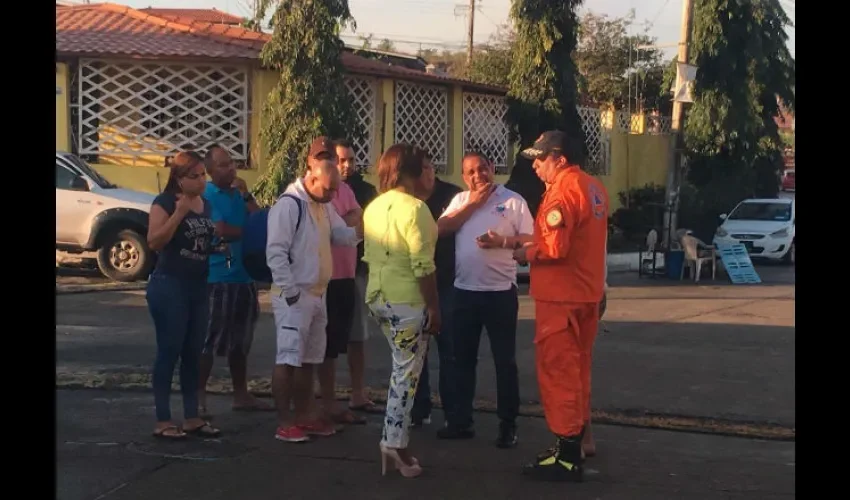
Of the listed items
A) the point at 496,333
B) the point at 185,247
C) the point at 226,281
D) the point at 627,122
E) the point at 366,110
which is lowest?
the point at 496,333

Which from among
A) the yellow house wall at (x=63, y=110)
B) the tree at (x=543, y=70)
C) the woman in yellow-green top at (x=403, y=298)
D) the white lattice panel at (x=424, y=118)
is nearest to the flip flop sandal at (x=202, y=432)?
the woman in yellow-green top at (x=403, y=298)

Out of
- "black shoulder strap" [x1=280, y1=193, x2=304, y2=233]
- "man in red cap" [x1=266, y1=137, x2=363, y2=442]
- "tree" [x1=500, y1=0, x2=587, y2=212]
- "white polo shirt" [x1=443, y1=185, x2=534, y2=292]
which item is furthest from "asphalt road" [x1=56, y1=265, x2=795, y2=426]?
"tree" [x1=500, y1=0, x2=587, y2=212]

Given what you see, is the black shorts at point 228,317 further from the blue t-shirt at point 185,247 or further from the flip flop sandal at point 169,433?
the flip flop sandal at point 169,433

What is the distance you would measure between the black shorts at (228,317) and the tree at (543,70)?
1275cm

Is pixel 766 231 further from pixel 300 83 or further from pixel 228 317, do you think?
pixel 228 317

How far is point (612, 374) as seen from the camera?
9312mm

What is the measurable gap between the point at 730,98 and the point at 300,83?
42.1 ft

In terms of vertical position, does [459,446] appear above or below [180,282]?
below

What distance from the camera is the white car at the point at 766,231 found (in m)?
22.8

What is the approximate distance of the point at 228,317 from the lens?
7371 millimetres

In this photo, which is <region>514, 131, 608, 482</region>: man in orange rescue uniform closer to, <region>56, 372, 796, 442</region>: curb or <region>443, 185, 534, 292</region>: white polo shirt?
<region>443, 185, 534, 292</region>: white polo shirt

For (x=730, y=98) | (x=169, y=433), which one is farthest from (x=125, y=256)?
(x=730, y=98)
